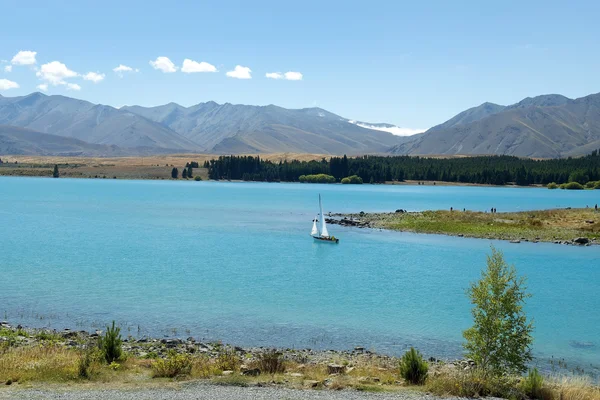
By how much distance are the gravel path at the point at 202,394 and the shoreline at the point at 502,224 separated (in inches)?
2236

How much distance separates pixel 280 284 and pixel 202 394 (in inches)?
1102

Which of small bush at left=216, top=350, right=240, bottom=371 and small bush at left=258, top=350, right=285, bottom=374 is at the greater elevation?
small bush at left=258, top=350, right=285, bottom=374

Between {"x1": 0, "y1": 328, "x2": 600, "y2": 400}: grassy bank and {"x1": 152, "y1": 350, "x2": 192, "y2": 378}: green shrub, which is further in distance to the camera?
{"x1": 152, "y1": 350, "x2": 192, "y2": 378}: green shrub

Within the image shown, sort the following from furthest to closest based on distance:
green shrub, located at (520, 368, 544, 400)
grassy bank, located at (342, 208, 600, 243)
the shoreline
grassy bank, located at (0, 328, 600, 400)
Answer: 1. grassy bank, located at (342, 208, 600, 243)
2. the shoreline
3. grassy bank, located at (0, 328, 600, 400)
4. green shrub, located at (520, 368, 544, 400)

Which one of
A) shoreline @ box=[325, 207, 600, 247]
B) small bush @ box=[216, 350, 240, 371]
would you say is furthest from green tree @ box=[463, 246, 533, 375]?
shoreline @ box=[325, 207, 600, 247]

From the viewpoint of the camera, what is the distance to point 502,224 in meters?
81.0

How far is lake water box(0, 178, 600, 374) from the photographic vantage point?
104 ft

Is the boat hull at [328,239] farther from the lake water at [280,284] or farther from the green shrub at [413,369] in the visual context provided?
the green shrub at [413,369]

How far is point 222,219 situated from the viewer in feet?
317

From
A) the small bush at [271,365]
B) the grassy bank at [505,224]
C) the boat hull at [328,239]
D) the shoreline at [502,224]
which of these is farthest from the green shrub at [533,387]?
the grassy bank at [505,224]

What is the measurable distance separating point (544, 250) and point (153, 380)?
5508 centimetres

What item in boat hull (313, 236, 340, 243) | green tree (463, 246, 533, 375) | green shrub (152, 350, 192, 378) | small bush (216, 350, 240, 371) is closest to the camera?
green shrub (152, 350, 192, 378)

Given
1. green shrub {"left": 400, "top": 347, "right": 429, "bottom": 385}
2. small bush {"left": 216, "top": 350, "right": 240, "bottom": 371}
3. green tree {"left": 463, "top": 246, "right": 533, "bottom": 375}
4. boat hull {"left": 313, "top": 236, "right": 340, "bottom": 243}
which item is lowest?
boat hull {"left": 313, "top": 236, "right": 340, "bottom": 243}

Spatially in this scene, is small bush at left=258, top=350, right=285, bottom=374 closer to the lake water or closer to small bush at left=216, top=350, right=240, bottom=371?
small bush at left=216, top=350, right=240, bottom=371
